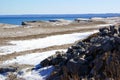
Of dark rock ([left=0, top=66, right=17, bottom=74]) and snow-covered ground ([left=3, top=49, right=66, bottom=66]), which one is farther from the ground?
dark rock ([left=0, top=66, right=17, bottom=74])

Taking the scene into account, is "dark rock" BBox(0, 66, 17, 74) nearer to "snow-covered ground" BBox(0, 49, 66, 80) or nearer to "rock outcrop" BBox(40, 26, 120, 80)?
"snow-covered ground" BBox(0, 49, 66, 80)

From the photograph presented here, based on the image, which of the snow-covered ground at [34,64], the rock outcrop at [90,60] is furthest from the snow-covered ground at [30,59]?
the rock outcrop at [90,60]

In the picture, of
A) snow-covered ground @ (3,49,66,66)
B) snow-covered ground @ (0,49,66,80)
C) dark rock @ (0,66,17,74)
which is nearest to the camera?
snow-covered ground @ (0,49,66,80)

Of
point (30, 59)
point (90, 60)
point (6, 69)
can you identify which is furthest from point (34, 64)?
point (90, 60)

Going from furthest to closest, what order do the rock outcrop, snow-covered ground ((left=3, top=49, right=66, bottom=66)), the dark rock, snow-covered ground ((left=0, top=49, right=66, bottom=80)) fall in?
snow-covered ground ((left=3, top=49, right=66, bottom=66)), the dark rock, snow-covered ground ((left=0, top=49, right=66, bottom=80)), the rock outcrop

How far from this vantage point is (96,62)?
52.2 ft

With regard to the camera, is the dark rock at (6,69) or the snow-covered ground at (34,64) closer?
the snow-covered ground at (34,64)

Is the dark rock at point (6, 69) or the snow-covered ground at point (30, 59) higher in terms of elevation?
the dark rock at point (6, 69)

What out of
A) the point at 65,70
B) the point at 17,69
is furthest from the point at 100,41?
the point at 17,69

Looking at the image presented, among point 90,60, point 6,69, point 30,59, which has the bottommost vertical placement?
point 30,59

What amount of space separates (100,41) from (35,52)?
857 centimetres

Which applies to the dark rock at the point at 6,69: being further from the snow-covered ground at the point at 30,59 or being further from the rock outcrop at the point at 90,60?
the rock outcrop at the point at 90,60

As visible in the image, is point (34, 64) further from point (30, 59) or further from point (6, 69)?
point (6, 69)

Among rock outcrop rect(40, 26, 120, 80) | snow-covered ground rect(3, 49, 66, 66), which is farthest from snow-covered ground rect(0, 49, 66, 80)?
rock outcrop rect(40, 26, 120, 80)
